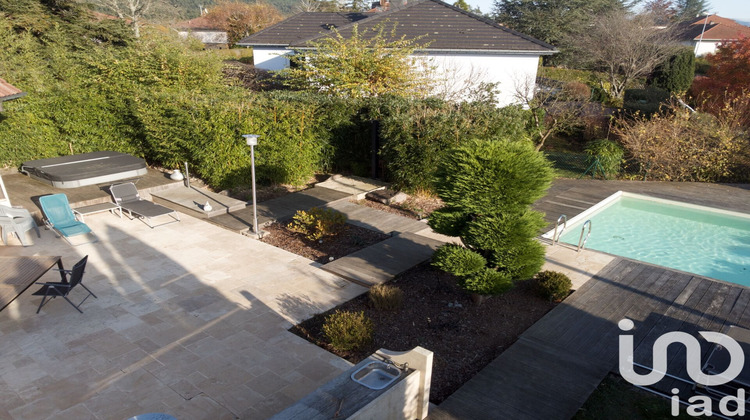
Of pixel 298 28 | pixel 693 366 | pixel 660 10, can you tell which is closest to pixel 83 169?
pixel 693 366

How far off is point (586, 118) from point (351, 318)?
16838 mm

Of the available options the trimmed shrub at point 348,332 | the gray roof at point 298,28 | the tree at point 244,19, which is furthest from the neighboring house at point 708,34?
the trimmed shrub at point 348,332

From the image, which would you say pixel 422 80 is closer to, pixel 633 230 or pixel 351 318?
pixel 633 230

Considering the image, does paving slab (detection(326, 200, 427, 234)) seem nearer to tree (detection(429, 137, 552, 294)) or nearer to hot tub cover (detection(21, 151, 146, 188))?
tree (detection(429, 137, 552, 294))

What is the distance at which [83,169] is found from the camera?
10758mm

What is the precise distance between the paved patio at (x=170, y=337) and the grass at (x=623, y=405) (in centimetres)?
268

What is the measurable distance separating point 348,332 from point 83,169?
28.8ft

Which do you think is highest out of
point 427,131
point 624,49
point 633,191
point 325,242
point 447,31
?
point 447,31

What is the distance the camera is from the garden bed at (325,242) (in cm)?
847

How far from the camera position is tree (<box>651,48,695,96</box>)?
957 inches

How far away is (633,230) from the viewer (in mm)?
11164

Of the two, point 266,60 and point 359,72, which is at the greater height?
point 266,60

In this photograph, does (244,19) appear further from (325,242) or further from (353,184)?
(325,242)

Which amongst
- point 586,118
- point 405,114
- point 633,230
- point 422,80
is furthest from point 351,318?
point 586,118
